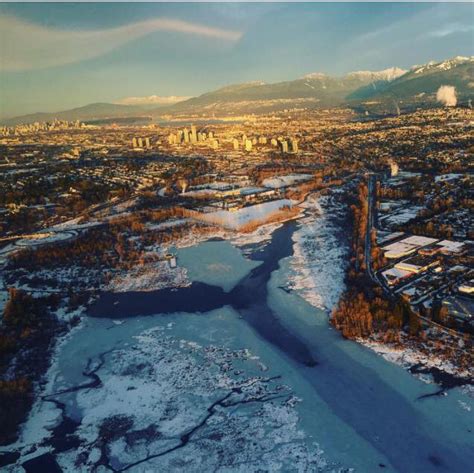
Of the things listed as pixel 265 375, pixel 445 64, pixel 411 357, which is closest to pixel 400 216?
pixel 411 357

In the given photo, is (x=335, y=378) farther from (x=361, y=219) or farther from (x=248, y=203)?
(x=248, y=203)

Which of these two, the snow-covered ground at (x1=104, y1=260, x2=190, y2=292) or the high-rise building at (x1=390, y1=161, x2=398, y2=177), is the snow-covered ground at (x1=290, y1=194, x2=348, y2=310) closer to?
the snow-covered ground at (x1=104, y1=260, x2=190, y2=292)

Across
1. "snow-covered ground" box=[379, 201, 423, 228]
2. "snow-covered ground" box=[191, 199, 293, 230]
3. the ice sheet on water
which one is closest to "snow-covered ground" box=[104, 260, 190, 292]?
the ice sheet on water

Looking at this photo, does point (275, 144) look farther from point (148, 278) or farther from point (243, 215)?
point (148, 278)

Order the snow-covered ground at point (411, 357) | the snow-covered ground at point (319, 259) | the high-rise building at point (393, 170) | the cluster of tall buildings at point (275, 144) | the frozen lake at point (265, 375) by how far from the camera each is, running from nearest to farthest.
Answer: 1. the frozen lake at point (265, 375)
2. the snow-covered ground at point (411, 357)
3. the snow-covered ground at point (319, 259)
4. the high-rise building at point (393, 170)
5. the cluster of tall buildings at point (275, 144)

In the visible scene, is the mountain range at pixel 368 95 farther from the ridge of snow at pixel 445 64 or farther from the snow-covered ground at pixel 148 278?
the snow-covered ground at pixel 148 278

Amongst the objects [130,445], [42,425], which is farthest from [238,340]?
[42,425]

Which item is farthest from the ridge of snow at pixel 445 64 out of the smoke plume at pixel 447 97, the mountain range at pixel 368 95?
the smoke plume at pixel 447 97

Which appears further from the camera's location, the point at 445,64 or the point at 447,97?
the point at 445,64
